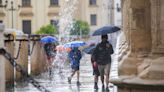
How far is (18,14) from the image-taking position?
9138 centimetres

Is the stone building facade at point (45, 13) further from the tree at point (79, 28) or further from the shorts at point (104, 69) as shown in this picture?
the shorts at point (104, 69)

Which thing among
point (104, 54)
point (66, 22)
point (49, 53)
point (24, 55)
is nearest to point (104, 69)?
point (104, 54)

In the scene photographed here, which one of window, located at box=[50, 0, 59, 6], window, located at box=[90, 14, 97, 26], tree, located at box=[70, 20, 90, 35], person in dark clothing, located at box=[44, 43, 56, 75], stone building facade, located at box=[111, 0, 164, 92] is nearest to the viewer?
stone building facade, located at box=[111, 0, 164, 92]

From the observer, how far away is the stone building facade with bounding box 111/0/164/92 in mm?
6327

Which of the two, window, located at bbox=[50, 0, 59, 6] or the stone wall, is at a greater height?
window, located at bbox=[50, 0, 59, 6]

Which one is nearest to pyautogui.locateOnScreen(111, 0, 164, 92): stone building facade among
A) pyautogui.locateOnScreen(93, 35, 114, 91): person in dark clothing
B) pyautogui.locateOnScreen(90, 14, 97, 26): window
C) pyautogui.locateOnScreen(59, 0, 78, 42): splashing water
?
pyautogui.locateOnScreen(93, 35, 114, 91): person in dark clothing

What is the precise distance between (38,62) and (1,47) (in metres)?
15.2

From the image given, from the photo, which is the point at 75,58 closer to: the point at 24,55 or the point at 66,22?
the point at 24,55

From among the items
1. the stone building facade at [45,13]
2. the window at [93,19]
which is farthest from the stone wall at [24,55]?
the window at [93,19]

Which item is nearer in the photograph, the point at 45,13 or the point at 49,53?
the point at 49,53

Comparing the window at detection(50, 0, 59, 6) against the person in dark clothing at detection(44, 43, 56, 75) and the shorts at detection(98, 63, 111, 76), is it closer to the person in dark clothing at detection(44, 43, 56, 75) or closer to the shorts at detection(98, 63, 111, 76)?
the person in dark clothing at detection(44, 43, 56, 75)

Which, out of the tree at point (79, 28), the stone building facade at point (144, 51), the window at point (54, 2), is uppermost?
the window at point (54, 2)

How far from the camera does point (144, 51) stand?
6758 mm

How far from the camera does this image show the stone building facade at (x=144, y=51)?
20.8ft
